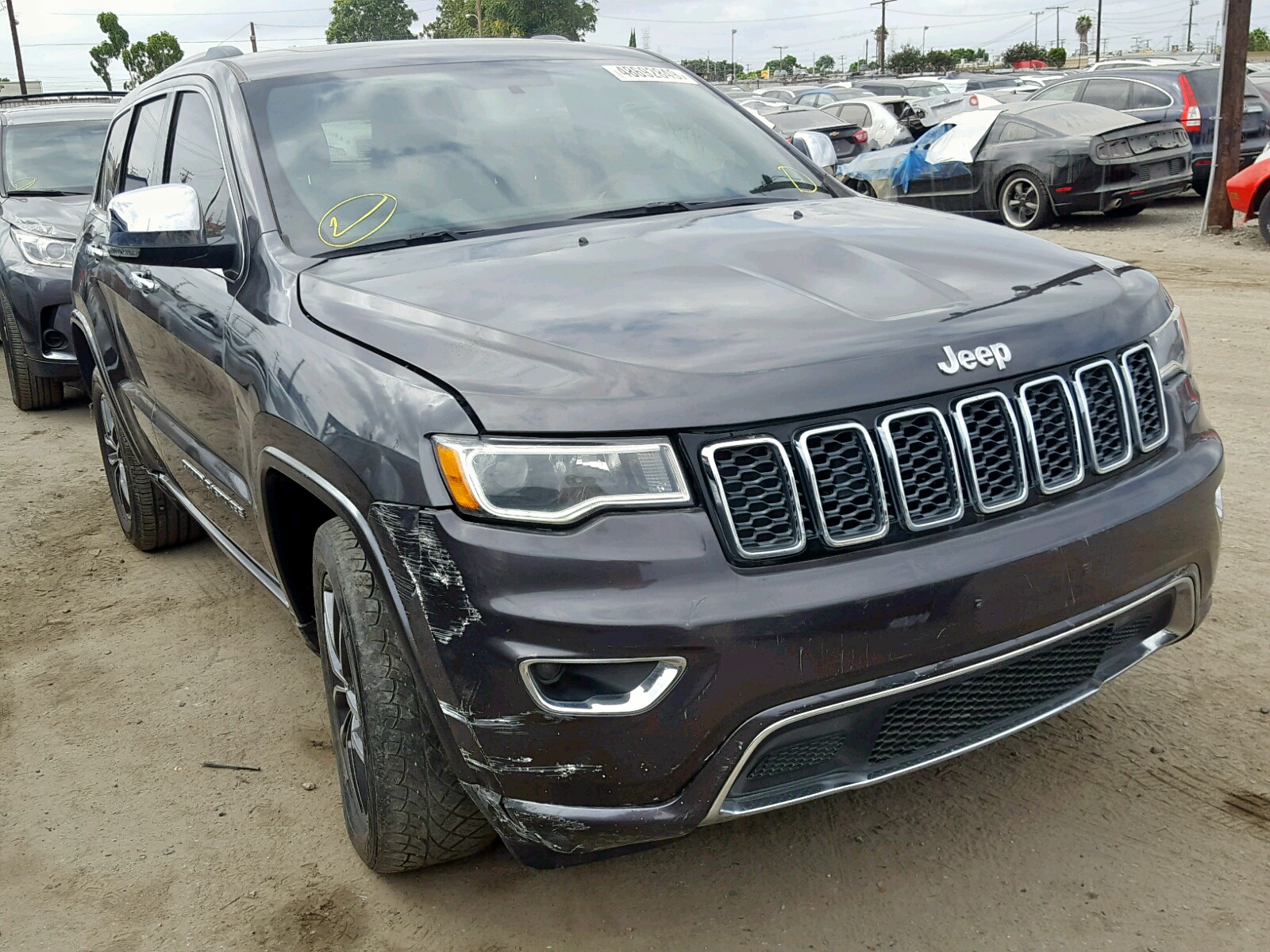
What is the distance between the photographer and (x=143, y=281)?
3807mm

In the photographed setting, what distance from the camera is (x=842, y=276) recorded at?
2477 millimetres

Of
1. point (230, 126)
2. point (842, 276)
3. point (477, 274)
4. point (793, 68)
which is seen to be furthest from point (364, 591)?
point (793, 68)

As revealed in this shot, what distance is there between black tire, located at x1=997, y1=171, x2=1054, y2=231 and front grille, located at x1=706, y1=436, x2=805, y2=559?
1143 cm

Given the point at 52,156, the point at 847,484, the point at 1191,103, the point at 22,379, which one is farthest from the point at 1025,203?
the point at 847,484

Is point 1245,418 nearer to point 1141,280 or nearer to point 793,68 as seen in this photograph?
point 1141,280

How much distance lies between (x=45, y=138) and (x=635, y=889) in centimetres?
802

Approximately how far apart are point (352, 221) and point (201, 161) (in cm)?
81

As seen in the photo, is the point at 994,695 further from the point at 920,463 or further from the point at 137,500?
the point at 137,500

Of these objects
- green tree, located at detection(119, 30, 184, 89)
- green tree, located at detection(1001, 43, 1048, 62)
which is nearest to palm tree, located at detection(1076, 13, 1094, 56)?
green tree, located at detection(1001, 43, 1048, 62)

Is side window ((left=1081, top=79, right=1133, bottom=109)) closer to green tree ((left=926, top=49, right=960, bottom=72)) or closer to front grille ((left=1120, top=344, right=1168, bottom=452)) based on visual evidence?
front grille ((left=1120, top=344, right=1168, bottom=452))

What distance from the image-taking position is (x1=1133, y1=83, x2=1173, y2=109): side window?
43.4 feet

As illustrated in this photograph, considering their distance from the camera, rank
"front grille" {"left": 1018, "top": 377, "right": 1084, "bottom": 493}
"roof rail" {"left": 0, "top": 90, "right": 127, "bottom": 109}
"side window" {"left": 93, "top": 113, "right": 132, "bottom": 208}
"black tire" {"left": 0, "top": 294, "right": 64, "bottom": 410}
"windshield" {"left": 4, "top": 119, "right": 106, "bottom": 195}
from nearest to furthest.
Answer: "front grille" {"left": 1018, "top": 377, "right": 1084, "bottom": 493}
"side window" {"left": 93, "top": 113, "right": 132, "bottom": 208}
"black tire" {"left": 0, "top": 294, "right": 64, "bottom": 410}
"windshield" {"left": 4, "top": 119, "right": 106, "bottom": 195}
"roof rail" {"left": 0, "top": 90, "right": 127, "bottom": 109}

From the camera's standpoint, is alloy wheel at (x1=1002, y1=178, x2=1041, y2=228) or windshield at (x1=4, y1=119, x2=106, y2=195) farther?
alloy wheel at (x1=1002, y1=178, x2=1041, y2=228)

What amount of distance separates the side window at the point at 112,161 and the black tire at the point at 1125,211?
400 inches
